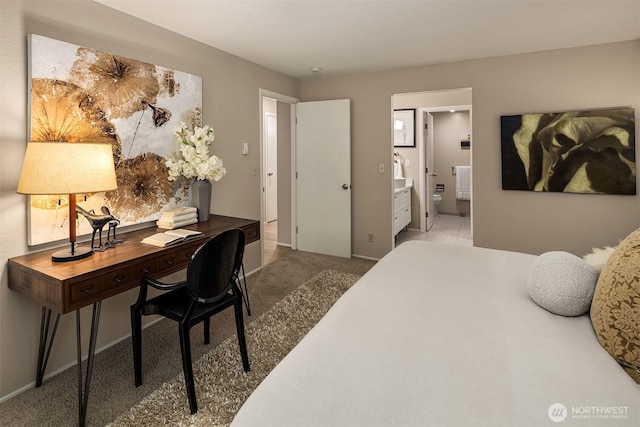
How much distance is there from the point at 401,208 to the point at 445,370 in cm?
455

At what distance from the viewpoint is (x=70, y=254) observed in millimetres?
1899

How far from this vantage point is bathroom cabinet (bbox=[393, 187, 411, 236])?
5070 millimetres

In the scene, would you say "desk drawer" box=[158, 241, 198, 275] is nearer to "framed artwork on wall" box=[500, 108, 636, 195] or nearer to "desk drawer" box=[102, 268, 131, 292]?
"desk drawer" box=[102, 268, 131, 292]

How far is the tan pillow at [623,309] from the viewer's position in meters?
1.04

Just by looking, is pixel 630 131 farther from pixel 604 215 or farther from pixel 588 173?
pixel 604 215

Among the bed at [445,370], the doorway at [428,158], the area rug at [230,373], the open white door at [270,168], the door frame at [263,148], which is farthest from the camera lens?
the open white door at [270,168]

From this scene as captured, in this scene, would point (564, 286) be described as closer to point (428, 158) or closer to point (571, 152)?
point (571, 152)

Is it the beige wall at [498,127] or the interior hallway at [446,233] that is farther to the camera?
the interior hallway at [446,233]

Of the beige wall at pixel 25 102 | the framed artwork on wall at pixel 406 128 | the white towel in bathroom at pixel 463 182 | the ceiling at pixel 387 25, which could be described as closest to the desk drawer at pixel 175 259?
the beige wall at pixel 25 102

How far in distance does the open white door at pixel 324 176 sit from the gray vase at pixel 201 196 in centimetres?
205

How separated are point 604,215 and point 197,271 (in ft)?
12.4

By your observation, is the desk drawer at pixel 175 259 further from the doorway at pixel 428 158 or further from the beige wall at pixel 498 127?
the doorway at pixel 428 158

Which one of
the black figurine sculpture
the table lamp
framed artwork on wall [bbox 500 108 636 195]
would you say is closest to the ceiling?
framed artwork on wall [bbox 500 108 636 195]

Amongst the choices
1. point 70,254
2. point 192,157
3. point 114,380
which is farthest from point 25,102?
point 114,380
